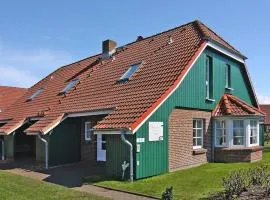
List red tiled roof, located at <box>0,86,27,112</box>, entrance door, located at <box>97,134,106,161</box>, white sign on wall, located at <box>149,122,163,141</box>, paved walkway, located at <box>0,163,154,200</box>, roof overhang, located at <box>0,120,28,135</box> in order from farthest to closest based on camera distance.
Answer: red tiled roof, located at <box>0,86,27,112</box>, roof overhang, located at <box>0,120,28,135</box>, entrance door, located at <box>97,134,106,161</box>, white sign on wall, located at <box>149,122,163,141</box>, paved walkway, located at <box>0,163,154,200</box>

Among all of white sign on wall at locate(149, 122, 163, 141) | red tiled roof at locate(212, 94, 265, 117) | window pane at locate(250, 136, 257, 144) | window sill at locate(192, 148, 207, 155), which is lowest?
window sill at locate(192, 148, 207, 155)

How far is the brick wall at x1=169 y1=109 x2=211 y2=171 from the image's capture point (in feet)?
53.4

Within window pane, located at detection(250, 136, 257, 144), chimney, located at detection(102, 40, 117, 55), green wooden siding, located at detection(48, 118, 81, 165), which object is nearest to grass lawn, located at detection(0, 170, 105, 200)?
green wooden siding, located at detection(48, 118, 81, 165)

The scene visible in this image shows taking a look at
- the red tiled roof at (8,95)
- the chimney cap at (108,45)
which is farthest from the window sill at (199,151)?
the red tiled roof at (8,95)

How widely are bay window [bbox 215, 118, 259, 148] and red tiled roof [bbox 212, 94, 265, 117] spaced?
0.33 meters

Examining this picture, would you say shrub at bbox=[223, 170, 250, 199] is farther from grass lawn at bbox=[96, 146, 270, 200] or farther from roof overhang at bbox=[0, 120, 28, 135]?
roof overhang at bbox=[0, 120, 28, 135]

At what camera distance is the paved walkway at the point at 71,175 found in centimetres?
1248

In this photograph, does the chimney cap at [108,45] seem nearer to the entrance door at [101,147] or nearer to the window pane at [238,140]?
the entrance door at [101,147]

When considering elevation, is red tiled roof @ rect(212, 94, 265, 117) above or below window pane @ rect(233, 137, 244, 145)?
above

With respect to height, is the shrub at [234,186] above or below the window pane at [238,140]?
below

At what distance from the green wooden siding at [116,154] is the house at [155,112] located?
4 centimetres

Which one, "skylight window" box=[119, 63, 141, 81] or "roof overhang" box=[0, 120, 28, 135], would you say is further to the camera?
"roof overhang" box=[0, 120, 28, 135]

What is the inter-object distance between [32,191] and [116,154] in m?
3.70

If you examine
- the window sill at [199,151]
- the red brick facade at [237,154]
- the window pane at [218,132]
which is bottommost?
the red brick facade at [237,154]
